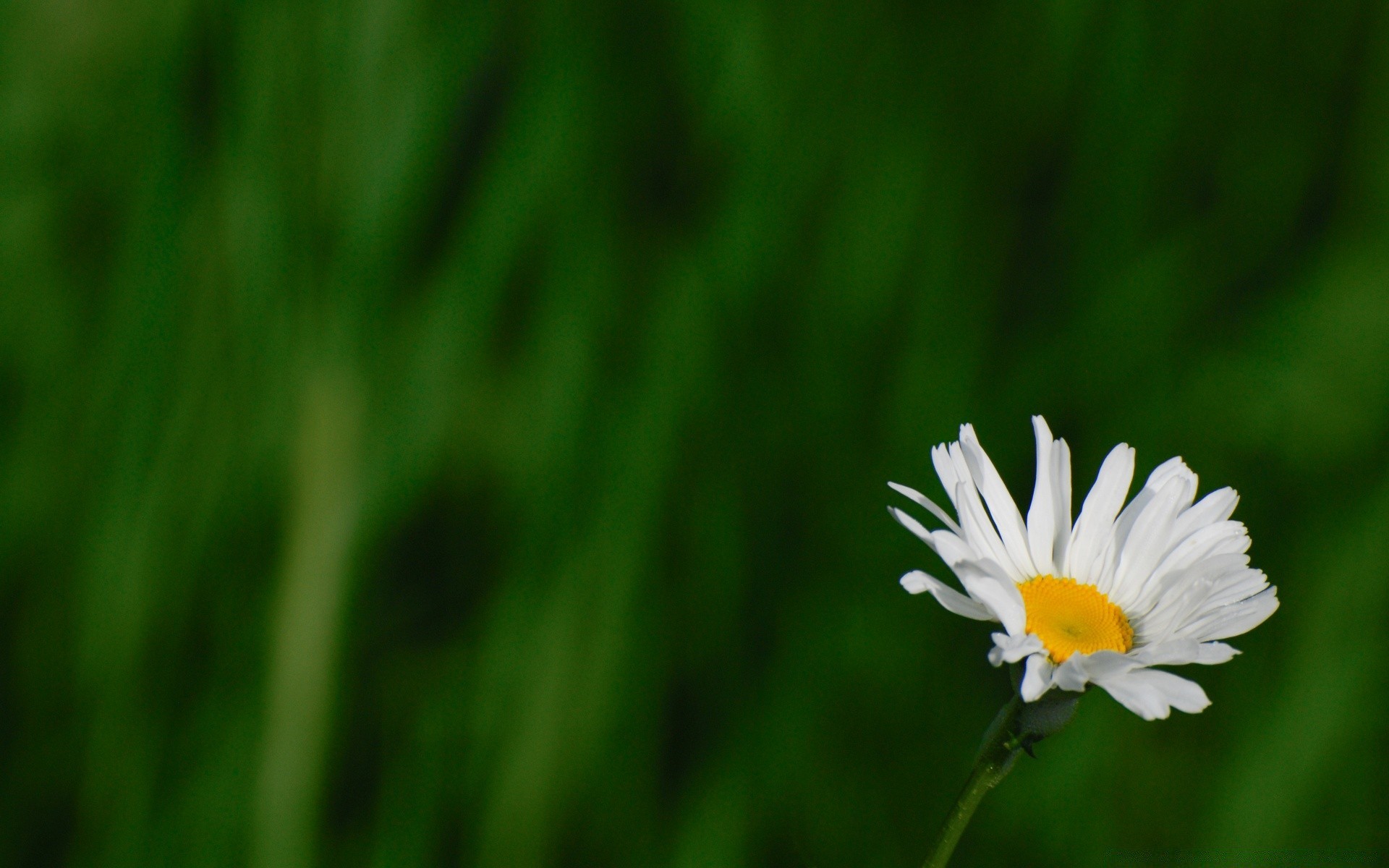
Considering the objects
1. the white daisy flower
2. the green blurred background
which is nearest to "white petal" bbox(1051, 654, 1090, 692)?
the white daisy flower

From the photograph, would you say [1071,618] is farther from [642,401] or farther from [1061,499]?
[642,401]

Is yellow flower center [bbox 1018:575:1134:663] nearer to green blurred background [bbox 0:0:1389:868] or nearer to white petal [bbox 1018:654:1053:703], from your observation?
white petal [bbox 1018:654:1053:703]

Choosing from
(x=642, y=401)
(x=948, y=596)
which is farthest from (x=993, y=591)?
(x=642, y=401)

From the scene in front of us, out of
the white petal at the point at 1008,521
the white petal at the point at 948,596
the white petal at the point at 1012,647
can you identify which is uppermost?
the white petal at the point at 1008,521

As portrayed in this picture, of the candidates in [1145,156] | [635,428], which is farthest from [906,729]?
[1145,156]

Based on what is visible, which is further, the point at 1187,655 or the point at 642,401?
the point at 642,401

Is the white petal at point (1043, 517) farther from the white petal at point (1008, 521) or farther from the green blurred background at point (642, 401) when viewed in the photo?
the green blurred background at point (642, 401)

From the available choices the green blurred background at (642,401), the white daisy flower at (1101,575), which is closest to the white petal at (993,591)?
the white daisy flower at (1101,575)
